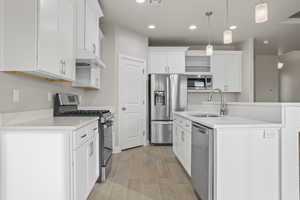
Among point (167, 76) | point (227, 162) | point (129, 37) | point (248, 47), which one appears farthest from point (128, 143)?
point (248, 47)

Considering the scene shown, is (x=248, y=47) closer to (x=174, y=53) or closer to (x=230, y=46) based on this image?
(x=230, y=46)

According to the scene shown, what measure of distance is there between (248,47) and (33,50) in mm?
5497

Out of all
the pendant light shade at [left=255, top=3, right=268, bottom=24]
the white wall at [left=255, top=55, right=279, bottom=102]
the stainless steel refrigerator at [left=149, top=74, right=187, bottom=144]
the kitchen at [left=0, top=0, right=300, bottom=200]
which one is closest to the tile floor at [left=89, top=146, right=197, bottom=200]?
the kitchen at [left=0, top=0, right=300, bottom=200]

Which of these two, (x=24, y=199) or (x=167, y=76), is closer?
(x=24, y=199)

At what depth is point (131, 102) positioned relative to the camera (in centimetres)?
500

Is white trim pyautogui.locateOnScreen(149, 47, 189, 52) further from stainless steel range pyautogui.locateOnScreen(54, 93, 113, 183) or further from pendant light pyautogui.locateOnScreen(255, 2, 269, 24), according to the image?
pendant light pyautogui.locateOnScreen(255, 2, 269, 24)

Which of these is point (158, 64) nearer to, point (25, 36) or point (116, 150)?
point (116, 150)

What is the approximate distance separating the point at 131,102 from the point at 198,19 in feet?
7.53

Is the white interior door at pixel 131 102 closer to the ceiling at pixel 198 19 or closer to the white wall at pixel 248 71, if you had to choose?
the ceiling at pixel 198 19

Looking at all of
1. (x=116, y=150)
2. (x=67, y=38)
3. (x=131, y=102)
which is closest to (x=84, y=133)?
(x=67, y=38)

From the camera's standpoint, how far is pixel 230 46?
642 centimetres

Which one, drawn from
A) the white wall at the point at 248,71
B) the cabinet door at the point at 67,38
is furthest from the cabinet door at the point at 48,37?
the white wall at the point at 248,71

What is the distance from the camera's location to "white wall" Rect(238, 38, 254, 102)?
568 centimetres

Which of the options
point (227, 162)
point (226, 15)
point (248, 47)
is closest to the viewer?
point (227, 162)
